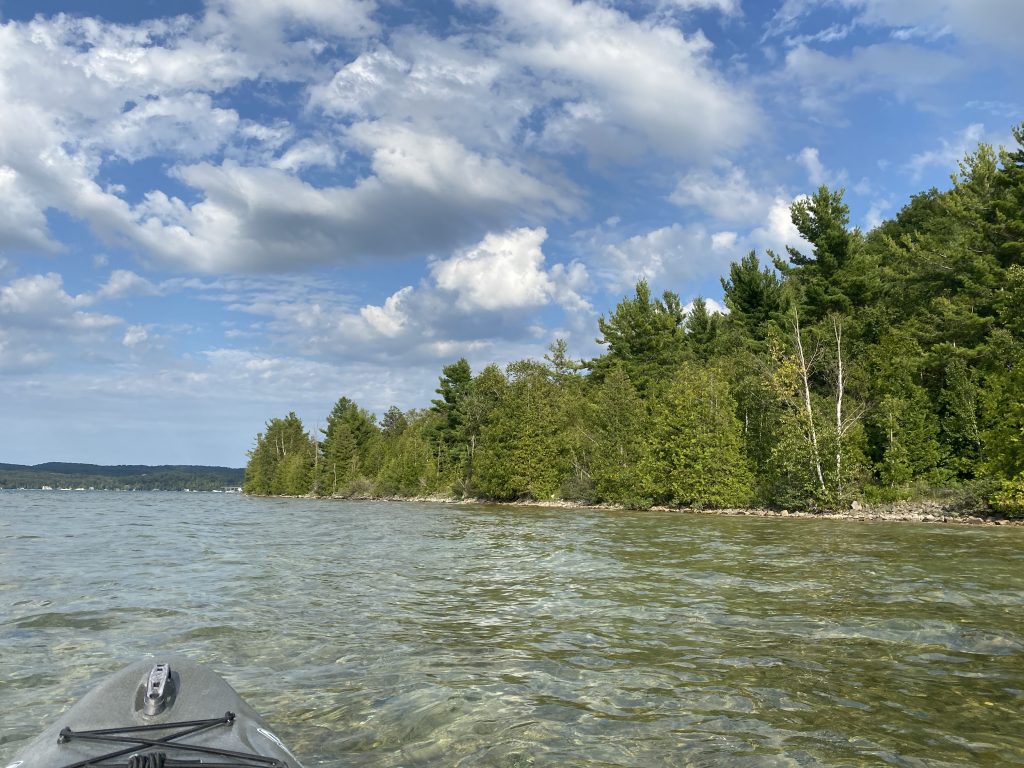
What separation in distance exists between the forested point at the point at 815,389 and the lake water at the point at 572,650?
22.2 m

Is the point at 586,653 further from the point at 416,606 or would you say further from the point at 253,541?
the point at 253,541

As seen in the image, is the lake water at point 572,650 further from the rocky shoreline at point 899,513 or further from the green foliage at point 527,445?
the green foliage at point 527,445

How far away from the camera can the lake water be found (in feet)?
19.5

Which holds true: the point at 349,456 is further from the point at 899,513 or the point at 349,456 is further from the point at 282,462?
the point at 899,513

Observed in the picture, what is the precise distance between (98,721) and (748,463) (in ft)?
167

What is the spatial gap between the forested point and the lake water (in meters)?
22.2

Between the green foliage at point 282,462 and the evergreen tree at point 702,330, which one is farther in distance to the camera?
the green foliage at point 282,462

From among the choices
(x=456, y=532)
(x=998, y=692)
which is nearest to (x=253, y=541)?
(x=456, y=532)

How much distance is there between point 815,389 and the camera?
52906mm

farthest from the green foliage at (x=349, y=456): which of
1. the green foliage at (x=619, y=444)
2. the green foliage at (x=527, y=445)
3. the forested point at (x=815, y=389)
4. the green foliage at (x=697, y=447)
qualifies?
the green foliage at (x=697, y=447)

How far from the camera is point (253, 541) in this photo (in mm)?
27500

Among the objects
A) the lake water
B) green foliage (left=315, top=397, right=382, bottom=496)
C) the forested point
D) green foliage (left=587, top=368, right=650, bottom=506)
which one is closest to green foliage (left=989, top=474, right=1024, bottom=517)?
the forested point

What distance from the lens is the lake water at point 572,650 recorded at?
234 inches

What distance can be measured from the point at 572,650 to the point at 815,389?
49.8 meters
